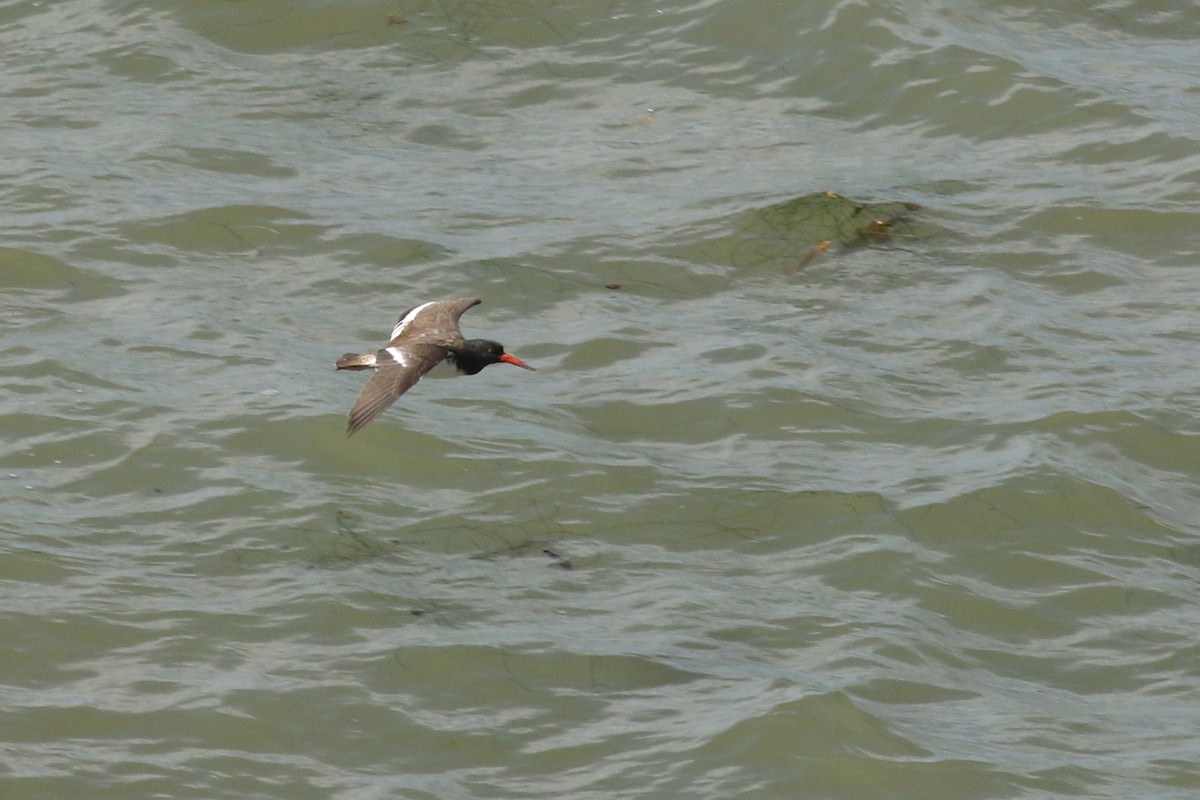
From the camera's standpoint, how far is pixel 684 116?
464 inches

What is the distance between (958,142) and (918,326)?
238 cm

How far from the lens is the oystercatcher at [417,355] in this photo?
753cm

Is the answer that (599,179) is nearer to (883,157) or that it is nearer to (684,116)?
(684,116)

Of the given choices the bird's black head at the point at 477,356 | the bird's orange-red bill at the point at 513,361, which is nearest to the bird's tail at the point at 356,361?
the bird's black head at the point at 477,356

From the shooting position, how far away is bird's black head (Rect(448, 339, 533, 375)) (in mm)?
8531

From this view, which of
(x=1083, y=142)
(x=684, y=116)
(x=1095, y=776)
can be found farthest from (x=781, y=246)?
(x=1095, y=776)

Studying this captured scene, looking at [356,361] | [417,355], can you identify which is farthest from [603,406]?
[356,361]

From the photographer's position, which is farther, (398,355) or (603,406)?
(603,406)

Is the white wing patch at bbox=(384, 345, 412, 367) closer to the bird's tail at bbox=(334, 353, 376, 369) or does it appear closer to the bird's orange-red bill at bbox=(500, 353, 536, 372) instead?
the bird's tail at bbox=(334, 353, 376, 369)

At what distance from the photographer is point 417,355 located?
8.08m

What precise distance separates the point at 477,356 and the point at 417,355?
0.60 meters

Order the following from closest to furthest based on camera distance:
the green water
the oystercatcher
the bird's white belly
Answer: the green water
the oystercatcher
the bird's white belly

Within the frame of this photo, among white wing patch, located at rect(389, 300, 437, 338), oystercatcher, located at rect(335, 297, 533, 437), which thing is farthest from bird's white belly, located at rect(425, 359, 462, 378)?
white wing patch, located at rect(389, 300, 437, 338)

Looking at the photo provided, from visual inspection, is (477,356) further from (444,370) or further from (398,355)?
(398,355)
